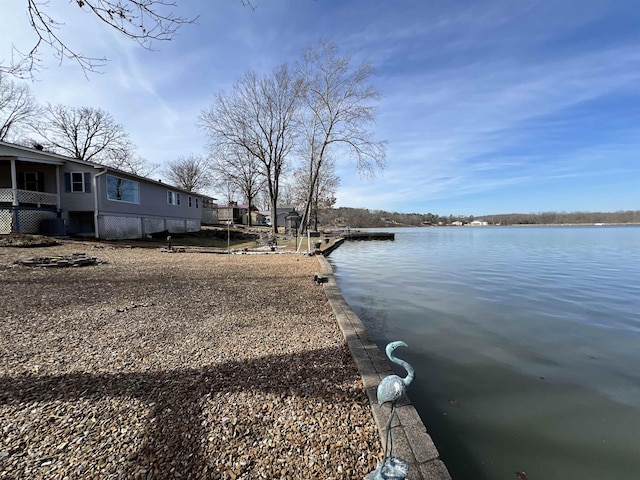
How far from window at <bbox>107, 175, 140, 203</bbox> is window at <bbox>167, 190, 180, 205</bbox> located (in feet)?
11.8

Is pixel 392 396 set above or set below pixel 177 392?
above

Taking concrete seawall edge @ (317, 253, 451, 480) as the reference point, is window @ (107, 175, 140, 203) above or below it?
above

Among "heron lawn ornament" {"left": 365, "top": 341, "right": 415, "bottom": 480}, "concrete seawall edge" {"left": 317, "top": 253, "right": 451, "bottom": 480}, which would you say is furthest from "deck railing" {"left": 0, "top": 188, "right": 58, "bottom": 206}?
"heron lawn ornament" {"left": 365, "top": 341, "right": 415, "bottom": 480}

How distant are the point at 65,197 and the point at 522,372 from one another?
19.1 metres

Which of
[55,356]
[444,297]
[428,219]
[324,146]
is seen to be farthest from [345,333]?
[428,219]

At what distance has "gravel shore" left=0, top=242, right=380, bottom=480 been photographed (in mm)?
1918

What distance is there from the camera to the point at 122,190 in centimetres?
1719

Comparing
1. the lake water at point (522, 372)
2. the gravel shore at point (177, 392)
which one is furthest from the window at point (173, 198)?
the lake water at point (522, 372)

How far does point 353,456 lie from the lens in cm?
198

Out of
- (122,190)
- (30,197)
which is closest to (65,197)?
(30,197)

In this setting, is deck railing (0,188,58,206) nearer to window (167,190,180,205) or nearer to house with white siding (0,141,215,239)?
house with white siding (0,141,215,239)

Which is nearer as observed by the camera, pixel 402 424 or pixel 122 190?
pixel 402 424

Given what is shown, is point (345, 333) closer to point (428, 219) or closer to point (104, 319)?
point (104, 319)

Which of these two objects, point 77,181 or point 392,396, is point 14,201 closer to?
A: point 77,181
